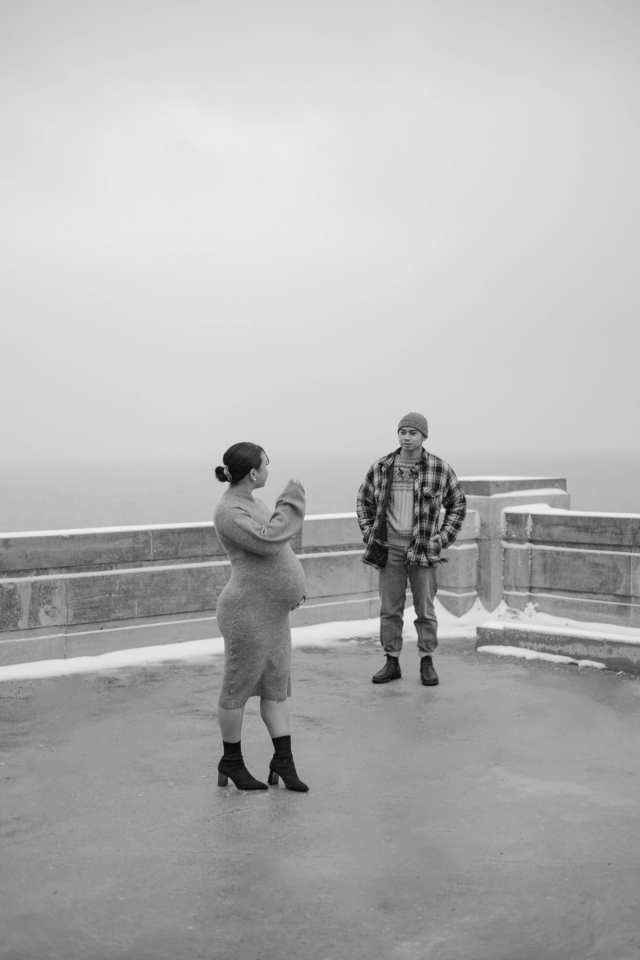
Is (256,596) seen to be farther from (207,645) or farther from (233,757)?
(207,645)

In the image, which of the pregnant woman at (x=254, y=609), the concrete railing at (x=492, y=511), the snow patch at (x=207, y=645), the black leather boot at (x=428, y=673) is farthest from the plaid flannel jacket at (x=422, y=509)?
the concrete railing at (x=492, y=511)

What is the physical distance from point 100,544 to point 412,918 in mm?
5868

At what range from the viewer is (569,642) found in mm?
8930

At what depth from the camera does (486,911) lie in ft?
13.1

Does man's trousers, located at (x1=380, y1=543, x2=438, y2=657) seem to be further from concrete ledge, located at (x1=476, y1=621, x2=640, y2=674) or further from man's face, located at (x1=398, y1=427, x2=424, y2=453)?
concrete ledge, located at (x1=476, y1=621, x2=640, y2=674)

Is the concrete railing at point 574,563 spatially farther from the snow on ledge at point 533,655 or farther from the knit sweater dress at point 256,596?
the knit sweater dress at point 256,596

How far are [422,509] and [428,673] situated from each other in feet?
4.09

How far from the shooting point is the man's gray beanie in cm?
831

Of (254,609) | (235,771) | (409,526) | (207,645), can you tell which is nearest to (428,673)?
(409,526)

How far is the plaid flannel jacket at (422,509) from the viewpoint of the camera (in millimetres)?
8273

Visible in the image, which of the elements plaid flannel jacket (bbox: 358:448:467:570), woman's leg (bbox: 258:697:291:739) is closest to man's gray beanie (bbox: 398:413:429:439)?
plaid flannel jacket (bbox: 358:448:467:570)

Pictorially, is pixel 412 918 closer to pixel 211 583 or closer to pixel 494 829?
pixel 494 829

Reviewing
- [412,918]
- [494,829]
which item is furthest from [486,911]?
[494,829]

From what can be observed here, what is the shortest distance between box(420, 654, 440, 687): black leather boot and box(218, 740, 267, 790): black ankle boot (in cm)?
281
